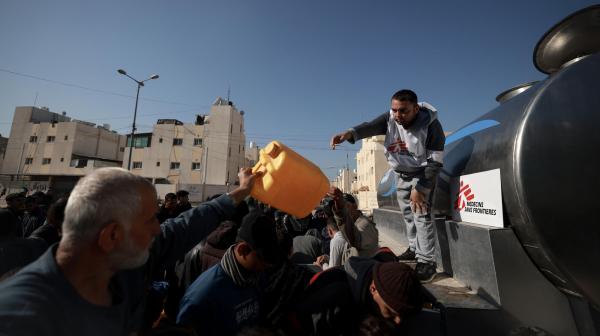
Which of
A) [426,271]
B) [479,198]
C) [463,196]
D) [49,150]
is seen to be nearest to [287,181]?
[426,271]

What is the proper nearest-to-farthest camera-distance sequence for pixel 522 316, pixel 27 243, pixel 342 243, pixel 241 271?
pixel 241 271 → pixel 522 316 → pixel 27 243 → pixel 342 243

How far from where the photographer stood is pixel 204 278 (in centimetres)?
204

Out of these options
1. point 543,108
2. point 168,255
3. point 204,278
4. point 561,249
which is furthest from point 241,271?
point 543,108

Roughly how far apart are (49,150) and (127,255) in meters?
51.9

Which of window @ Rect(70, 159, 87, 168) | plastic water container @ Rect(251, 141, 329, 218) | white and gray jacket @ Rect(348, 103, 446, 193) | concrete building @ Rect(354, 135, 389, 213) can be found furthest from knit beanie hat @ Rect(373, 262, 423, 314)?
window @ Rect(70, 159, 87, 168)

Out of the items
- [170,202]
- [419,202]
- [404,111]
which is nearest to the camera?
[419,202]

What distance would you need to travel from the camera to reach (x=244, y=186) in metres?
2.11

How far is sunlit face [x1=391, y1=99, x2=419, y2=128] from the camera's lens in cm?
290

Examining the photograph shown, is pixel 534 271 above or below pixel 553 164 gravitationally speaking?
below

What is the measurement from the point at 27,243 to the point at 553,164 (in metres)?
4.24

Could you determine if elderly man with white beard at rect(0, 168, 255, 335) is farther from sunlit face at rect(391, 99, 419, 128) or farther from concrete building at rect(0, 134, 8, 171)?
concrete building at rect(0, 134, 8, 171)

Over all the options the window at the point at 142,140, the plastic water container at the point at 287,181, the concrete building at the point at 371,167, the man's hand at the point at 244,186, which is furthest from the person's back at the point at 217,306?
the window at the point at 142,140

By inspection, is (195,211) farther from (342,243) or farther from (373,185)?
(373,185)

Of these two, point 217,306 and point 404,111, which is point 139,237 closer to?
point 217,306
